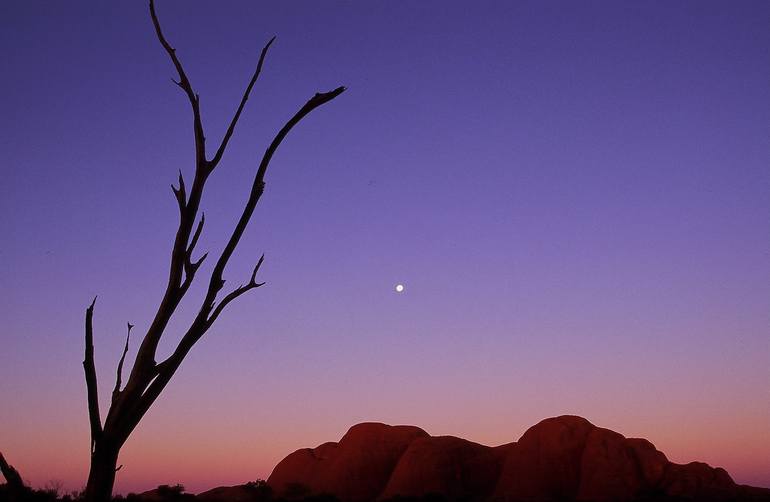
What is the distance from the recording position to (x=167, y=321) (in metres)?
7.70

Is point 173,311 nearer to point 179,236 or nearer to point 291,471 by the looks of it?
point 179,236

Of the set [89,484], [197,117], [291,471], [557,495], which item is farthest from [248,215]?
[291,471]

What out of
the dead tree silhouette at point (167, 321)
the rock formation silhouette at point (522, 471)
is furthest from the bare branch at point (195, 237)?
the rock formation silhouette at point (522, 471)

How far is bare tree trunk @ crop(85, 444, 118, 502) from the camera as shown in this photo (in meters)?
7.34

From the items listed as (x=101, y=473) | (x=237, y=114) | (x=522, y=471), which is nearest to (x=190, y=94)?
(x=237, y=114)

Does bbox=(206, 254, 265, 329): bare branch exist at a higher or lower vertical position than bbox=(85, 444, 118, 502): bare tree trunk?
higher

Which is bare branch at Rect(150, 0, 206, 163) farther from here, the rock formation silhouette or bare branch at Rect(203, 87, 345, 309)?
the rock formation silhouette

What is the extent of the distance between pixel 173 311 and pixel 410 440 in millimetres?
50977

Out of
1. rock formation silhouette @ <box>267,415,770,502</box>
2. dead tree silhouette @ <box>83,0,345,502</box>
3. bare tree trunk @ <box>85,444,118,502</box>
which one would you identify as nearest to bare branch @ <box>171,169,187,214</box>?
dead tree silhouette @ <box>83,0,345,502</box>

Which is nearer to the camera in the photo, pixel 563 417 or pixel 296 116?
pixel 296 116

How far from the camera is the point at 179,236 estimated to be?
8.02 m

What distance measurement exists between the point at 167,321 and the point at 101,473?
1554mm

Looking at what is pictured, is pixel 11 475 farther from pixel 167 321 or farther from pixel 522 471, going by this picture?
pixel 522 471

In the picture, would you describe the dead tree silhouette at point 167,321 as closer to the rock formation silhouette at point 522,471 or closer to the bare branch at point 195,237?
→ the bare branch at point 195,237
